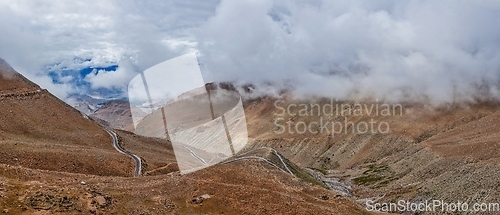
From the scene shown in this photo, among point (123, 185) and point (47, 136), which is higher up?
point (47, 136)

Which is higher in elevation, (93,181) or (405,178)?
(93,181)

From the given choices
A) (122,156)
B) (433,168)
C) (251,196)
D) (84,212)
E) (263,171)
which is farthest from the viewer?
(433,168)

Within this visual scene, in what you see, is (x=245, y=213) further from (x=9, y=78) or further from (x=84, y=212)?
(x=9, y=78)

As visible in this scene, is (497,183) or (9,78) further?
(9,78)

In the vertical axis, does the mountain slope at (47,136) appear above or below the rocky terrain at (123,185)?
above

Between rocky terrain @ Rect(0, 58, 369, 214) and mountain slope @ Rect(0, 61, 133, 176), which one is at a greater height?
mountain slope @ Rect(0, 61, 133, 176)

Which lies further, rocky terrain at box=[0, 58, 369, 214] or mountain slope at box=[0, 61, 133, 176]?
mountain slope at box=[0, 61, 133, 176]

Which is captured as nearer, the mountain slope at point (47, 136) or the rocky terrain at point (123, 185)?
the rocky terrain at point (123, 185)

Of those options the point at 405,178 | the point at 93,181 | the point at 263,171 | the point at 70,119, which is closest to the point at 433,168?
the point at 405,178

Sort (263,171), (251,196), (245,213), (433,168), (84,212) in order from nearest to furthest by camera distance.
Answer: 1. (84,212)
2. (245,213)
3. (251,196)
4. (263,171)
5. (433,168)

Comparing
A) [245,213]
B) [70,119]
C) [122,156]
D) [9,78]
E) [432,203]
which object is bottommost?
[432,203]

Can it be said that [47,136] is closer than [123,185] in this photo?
No
